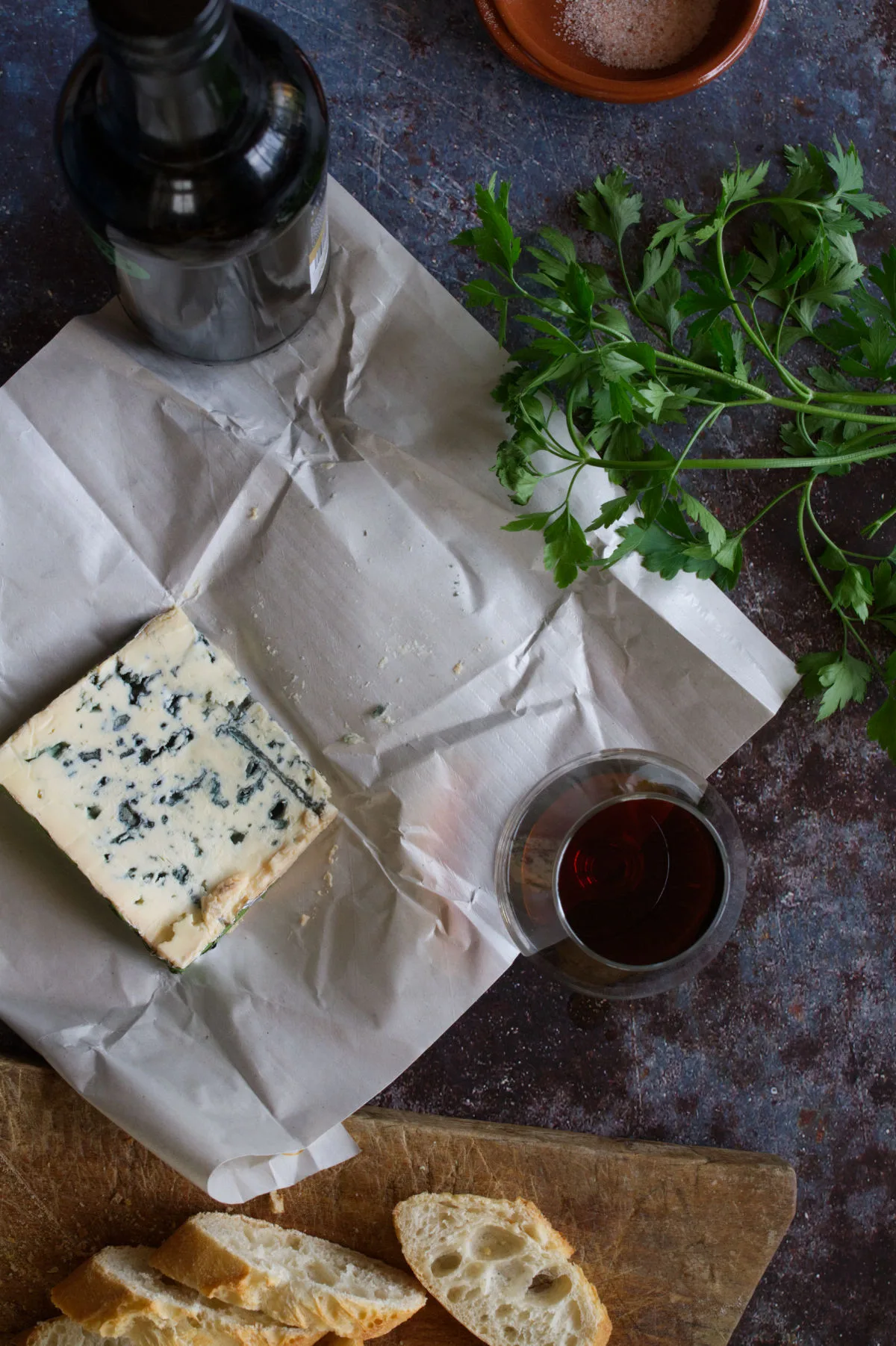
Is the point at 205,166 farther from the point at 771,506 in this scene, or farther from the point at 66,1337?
the point at 66,1337

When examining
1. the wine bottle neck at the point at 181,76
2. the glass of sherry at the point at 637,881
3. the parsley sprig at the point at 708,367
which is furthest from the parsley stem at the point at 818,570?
the wine bottle neck at the point at 181,76

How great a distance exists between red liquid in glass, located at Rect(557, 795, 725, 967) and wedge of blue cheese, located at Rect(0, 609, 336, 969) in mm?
345

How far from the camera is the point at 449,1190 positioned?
1444 millimetres

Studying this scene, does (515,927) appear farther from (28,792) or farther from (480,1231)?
(28,792)

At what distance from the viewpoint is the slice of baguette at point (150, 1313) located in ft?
4.39

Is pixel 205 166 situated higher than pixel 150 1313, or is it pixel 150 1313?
pixel 205 166

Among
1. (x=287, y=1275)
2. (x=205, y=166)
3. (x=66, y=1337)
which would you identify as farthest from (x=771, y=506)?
(x=66, y=1337)

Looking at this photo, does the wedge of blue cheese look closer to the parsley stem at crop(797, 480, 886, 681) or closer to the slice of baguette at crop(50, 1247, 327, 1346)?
the slice of baguette at crop(50, 1247, 327, 1346)

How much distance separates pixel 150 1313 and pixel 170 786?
2.16 ft

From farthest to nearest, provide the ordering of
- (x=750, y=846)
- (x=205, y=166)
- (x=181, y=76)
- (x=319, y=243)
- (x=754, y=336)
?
1. (x=750, y=846)
2. (x=754, y=336)
3. (x=319, y=243)
4. (x=205, y=166)
5. (x=181, y=76)

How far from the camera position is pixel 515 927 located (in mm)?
1387

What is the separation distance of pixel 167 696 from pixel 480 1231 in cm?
82

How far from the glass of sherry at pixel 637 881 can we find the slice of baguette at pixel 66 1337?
0.75 metres

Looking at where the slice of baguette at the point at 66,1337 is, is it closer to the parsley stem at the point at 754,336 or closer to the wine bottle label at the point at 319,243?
the wine bottle label at the point at 319,243
